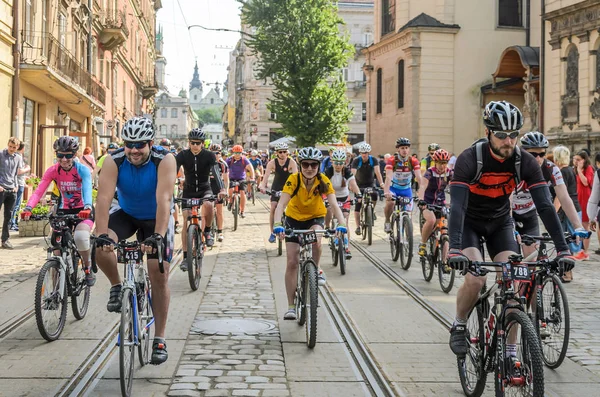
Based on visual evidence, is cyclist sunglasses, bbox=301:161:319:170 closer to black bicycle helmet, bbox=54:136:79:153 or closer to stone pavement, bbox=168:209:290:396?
stone pavement, bbox=168:209:290:396

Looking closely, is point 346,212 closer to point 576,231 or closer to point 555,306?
point 555,306

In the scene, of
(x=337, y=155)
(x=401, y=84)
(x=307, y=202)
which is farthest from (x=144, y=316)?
(x=401, y=84)

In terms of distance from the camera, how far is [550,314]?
7047 millimetres

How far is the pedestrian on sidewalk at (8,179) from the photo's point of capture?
14906 millimetres

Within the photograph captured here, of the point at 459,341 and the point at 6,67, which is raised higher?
the point at 6,67

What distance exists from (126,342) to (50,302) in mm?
2169

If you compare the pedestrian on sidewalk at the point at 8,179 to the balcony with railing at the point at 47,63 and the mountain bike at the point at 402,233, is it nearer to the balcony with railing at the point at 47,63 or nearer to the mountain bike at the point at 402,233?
the mountain bike at the point at 402,233

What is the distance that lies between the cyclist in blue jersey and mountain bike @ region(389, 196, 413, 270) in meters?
6.25

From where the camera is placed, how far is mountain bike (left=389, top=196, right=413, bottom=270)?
12.4 m

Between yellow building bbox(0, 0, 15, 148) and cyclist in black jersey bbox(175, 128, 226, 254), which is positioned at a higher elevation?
yellow building bbox(0, 0, 15, 148)

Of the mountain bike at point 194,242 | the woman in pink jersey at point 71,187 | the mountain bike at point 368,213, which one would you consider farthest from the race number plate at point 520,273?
the mountain bike at point 368,213

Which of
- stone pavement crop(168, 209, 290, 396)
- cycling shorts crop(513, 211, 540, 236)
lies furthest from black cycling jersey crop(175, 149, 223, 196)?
cycling shorts crop(513, 211, 540, 236)

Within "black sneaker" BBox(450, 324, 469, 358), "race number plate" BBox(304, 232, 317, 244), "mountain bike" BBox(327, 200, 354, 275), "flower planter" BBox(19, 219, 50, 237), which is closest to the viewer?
"black sneaker" BBox(450, 324, 469, 358)

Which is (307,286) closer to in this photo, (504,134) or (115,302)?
(115,302)
